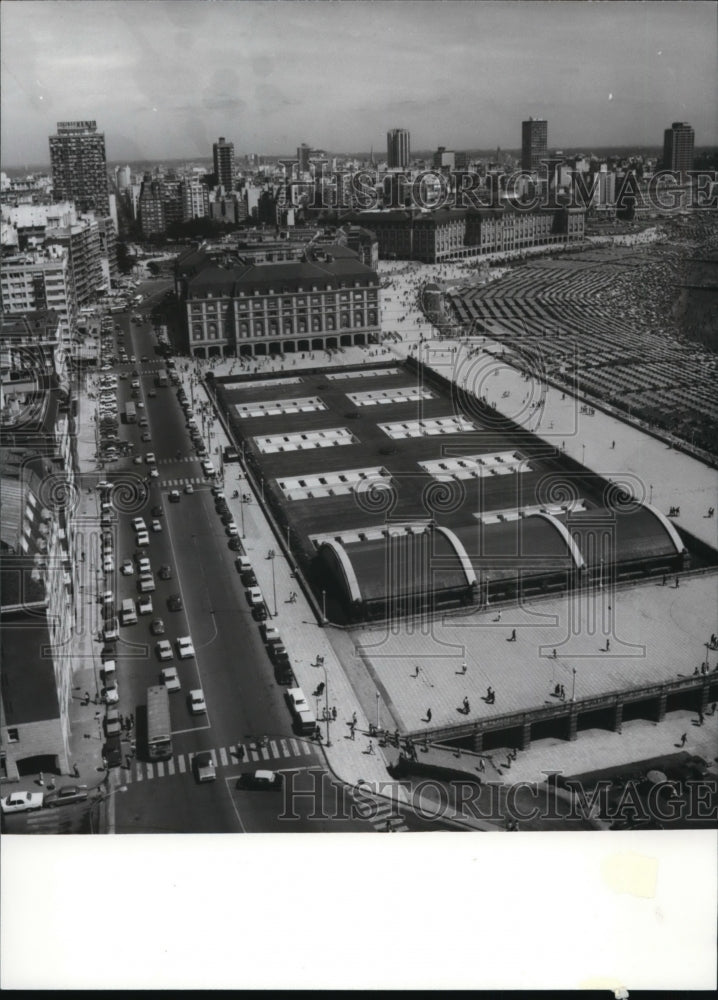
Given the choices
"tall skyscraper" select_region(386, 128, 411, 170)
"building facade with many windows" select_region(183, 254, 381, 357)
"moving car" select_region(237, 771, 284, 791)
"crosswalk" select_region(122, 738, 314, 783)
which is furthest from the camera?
"building facade with many windows" select_region(183, 254, 381, 357)

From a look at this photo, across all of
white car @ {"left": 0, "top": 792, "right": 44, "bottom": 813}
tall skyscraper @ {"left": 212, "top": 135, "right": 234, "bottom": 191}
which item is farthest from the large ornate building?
white car @ {"left": 0, "top": 792, "right": 44, "bottom": 813}

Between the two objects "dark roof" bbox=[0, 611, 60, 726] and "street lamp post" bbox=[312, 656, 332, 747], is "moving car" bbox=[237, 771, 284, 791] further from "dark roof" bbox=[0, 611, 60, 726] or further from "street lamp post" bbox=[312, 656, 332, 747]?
"dark roof" bbox=[0, 611, 60, 726]

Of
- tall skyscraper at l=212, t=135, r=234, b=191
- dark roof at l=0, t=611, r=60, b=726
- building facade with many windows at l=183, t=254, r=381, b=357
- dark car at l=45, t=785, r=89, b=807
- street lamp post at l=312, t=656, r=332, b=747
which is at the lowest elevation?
dark car at l=45, t=785, r=89, b=807

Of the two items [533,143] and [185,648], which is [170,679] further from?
[533,143]

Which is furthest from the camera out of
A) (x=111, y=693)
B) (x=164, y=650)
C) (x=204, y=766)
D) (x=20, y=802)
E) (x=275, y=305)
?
(x=275, y=305)

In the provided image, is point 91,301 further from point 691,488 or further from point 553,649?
point 553,649

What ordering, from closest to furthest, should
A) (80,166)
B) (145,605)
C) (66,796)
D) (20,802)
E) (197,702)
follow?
(20,802)
(66,796)
(197,702)
(145,605)
(80,166)

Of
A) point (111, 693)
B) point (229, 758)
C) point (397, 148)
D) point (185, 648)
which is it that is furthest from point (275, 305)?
point (229, 758)

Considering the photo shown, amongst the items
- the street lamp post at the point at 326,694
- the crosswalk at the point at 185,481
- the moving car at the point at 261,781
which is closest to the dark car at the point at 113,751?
the moving car at the point at 261,781

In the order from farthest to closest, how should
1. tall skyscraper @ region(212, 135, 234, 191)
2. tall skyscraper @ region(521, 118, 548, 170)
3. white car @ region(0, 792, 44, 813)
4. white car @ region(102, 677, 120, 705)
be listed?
tall skyscraper @ region(212, 135, 234, 191)
tall skyscraper @ region(521, 118, 548, 170)
white car @ region(102, 677, 120, 705)
white car @ region(0, 792, 44, 813)
